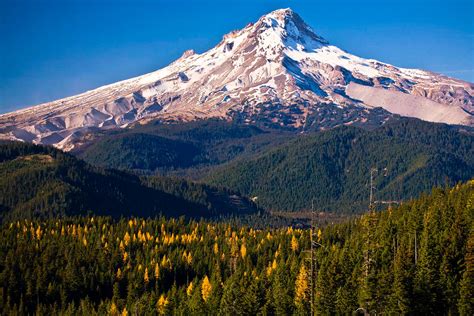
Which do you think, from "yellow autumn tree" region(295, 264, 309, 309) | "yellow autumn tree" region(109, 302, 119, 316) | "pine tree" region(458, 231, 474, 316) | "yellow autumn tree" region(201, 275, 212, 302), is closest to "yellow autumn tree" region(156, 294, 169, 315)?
"yellow autumn tree" region(201, 275, 212, 302)

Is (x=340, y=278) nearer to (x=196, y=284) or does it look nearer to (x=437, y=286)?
(x=437, y=286)

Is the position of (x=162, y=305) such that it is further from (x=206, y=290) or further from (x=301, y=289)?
(x=301, y=289)

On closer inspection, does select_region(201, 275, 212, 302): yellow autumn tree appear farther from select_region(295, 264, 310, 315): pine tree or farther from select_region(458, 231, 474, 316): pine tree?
select_region(458, 231, 474, 316): pine tree

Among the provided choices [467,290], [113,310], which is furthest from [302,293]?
[113,310]

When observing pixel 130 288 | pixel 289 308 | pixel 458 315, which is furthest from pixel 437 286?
pixel 130 288

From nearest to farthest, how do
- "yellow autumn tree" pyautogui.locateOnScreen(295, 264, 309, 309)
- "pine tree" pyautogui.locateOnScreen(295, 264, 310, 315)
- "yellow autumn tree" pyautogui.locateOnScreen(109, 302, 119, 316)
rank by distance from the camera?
"pine tree" pyautogui.locateOnScreen(295, 264, 310, 315) → "yellow autumn tree" pyautogui.locateOnScreen(295, 264, 309, 309) → "yellow autumn tree" pyautogui.locateOnScreen(109, 302, 119, 316)

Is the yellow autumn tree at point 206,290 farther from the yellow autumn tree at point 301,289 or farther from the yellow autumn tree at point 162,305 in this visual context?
the yellow autumn tree at point 301,289

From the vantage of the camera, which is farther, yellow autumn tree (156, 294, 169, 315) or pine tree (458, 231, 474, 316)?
yellow autumn tree (156, 294, 169, 315)

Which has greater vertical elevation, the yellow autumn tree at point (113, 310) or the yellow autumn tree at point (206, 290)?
the yellow autumn tree at point (206, 290)

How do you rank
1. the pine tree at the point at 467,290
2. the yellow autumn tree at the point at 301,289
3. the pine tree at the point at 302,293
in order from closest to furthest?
→ 1. the pine tree at the point at 467,290
2. the pine tree at the point at 302,293
3. the yellow autumn tree at the point at 301,289

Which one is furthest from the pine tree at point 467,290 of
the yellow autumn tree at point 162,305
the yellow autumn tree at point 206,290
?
the yellow autumn tree at point 162,305

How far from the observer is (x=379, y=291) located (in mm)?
133250

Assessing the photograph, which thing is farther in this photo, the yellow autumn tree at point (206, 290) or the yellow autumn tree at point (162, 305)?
the yellow autumn tree at point (206, 290)

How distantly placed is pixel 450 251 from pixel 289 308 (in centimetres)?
3027
